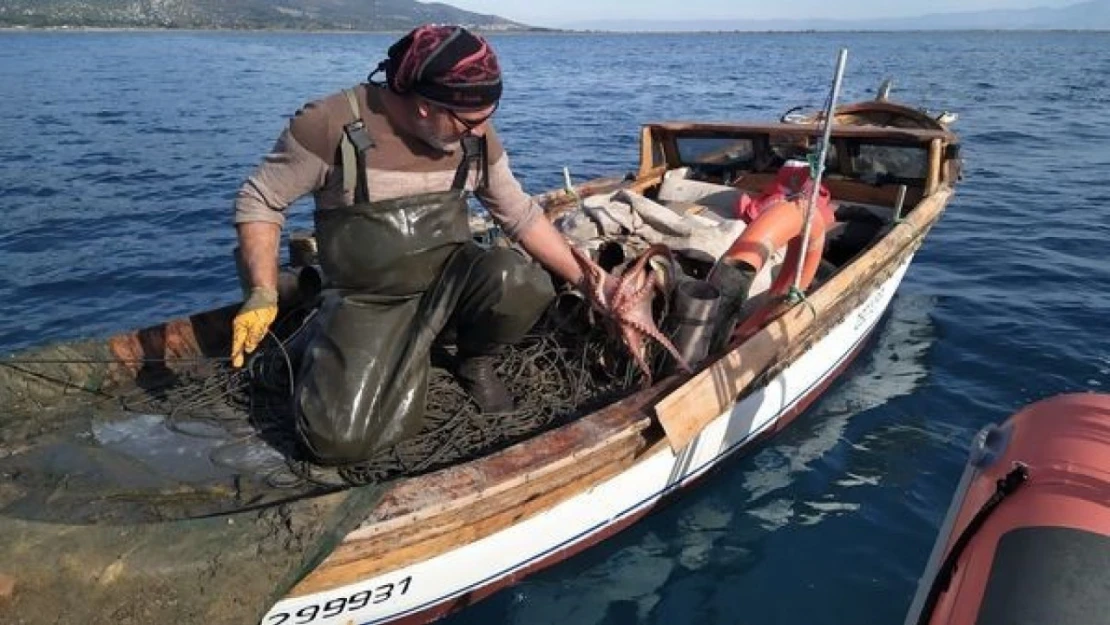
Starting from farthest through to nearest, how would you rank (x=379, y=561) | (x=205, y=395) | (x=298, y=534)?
(x=205, y=395)
(x=379, y=561)
(x=298, y=534)

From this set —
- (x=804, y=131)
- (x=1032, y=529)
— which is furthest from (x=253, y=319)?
(x=804, y=131)

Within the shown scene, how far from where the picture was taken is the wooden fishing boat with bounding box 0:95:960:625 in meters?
3.01

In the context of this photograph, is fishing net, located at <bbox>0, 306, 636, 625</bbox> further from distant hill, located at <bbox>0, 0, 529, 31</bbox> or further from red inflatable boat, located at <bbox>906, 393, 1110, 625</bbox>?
distant hill, located at <bbox>0, 0, 529, 31</bbox>

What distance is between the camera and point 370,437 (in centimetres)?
395

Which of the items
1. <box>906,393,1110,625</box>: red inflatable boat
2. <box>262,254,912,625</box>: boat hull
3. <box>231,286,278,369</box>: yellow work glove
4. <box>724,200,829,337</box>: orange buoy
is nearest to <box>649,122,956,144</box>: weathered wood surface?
<box>724,200,829,337</box>: orange buoy

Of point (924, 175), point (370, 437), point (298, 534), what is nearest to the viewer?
point (298, 534)

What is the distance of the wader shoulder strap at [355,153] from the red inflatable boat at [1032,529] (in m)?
3.11


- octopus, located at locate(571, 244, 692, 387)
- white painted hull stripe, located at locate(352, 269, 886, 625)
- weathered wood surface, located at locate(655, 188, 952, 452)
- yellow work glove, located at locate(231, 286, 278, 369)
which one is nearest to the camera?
yellow work glove, located at locate(231, 286, 278, 369)

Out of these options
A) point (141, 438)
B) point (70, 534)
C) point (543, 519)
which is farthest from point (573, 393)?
point (70, 534)

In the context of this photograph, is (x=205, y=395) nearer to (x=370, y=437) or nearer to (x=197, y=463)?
(x=197, y=463)

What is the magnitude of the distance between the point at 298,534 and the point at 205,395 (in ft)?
5.69

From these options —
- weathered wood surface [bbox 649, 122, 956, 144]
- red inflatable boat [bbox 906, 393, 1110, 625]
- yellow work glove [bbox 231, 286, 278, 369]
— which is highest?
weathered wood surface [bbox 649, 122, 956, 144]

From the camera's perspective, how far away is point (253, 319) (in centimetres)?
372

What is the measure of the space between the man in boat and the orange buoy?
5.52ft
